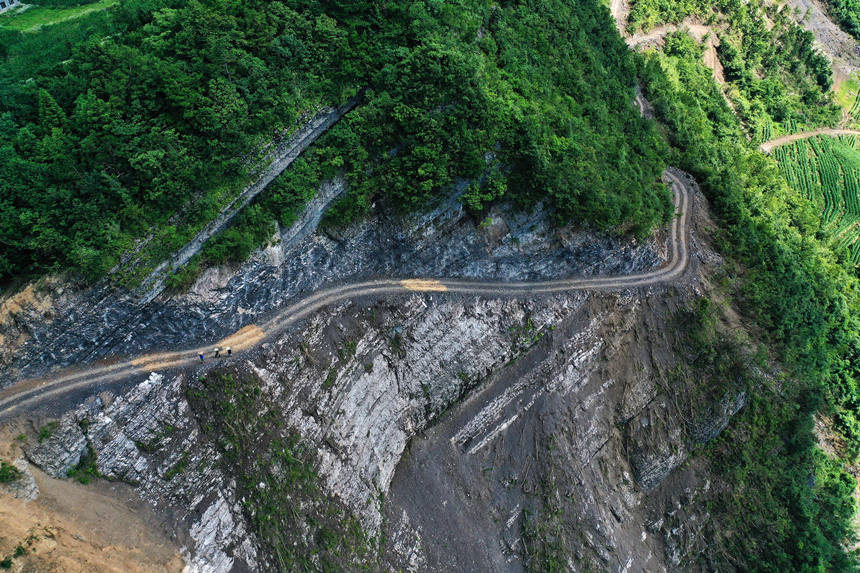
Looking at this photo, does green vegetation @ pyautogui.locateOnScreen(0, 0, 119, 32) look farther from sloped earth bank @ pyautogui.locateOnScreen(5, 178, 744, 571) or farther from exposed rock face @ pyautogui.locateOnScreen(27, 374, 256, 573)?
exposed rock face @ pyautogui.locateOnScreen(27, 374, 256, 573)

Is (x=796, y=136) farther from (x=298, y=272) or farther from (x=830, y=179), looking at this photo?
(x=298, y=272)

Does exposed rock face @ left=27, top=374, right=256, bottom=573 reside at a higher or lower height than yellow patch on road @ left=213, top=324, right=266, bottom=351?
lower

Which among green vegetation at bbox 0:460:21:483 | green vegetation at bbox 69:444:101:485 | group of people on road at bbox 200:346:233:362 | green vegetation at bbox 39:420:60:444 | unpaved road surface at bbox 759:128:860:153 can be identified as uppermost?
unpaved road surface at bbox 759:128:860:153

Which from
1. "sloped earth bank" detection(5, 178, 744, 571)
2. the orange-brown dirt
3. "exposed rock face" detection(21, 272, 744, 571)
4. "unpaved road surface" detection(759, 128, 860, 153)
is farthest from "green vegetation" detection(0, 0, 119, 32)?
"unpaved road surface" detection(759, 128, 860, 153)

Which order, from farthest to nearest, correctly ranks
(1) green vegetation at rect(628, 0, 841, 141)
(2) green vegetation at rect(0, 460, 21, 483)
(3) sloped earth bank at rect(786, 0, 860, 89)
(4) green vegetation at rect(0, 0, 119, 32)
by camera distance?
(3) sloped earth bank at rect(786, 0, 860, 89)
(1) green vegetation at rect(628, 0, 841, 141)
(4) green vegetation at rect(0, 0, 119, 32)
(2) green vegetation at rect(0, 460, 21, 483)

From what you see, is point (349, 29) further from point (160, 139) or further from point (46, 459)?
point (46, 459)

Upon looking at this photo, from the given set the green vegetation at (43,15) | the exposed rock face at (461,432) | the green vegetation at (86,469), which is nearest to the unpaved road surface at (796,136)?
the exposed rock face at (461,432)

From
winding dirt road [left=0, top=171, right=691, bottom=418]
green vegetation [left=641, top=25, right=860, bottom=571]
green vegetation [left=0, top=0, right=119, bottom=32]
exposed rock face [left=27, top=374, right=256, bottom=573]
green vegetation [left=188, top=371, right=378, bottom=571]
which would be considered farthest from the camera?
green vegetation [left=641, top=25, right=860, bottom=571]

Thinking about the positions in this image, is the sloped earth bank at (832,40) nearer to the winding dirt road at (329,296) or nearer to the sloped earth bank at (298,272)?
the winding dirt road at (329,296)

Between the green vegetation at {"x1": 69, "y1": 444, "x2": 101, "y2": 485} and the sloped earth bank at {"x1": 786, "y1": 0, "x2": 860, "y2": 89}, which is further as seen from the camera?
the sloped earth bank at {"x1": 786, "y1": 0, "x2": 860, "y2": 89}
